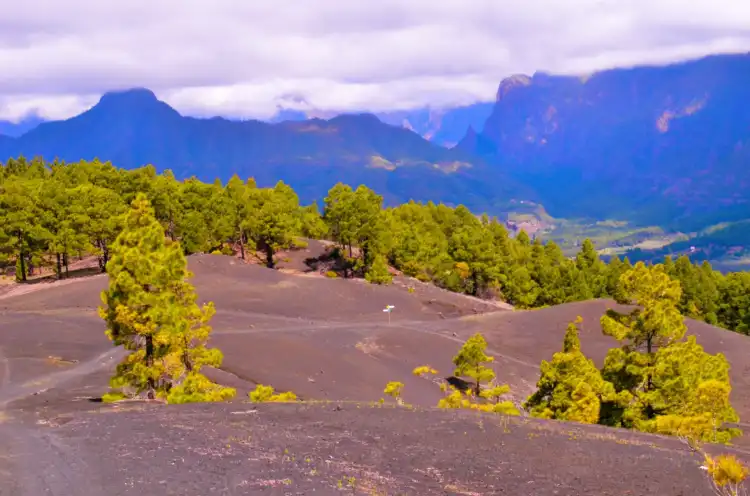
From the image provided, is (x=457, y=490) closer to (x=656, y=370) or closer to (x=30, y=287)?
(x=656, y=370)

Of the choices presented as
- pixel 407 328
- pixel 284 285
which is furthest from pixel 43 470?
pixel 284 285

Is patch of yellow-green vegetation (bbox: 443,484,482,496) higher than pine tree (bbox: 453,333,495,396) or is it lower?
higher

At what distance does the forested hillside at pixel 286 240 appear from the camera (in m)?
62.0

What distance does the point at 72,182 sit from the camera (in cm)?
8481

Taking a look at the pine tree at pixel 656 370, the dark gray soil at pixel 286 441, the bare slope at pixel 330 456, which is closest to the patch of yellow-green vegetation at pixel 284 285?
the dark gray soil at pixel 286 441

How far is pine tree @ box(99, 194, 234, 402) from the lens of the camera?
24.1 m

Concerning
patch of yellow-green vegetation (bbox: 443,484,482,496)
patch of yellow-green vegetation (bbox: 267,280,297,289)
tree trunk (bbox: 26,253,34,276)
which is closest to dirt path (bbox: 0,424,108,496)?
patch of yellow-green vegetation (bbox: 443,484,482,496)

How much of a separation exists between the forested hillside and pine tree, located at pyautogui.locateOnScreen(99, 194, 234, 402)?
1589 inches

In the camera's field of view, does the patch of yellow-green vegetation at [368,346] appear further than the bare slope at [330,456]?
Yes

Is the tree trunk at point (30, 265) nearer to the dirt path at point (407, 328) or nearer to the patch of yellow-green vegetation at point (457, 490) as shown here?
the dirt path at point (407, 328)

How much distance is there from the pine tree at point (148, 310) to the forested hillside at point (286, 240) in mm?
40355

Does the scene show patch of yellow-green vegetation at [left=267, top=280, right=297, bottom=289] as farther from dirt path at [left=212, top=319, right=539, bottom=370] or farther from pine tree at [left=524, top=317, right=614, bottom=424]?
pine tree at [left=524, top=317, right=614, bottom=424]

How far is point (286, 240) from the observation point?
72.6 m

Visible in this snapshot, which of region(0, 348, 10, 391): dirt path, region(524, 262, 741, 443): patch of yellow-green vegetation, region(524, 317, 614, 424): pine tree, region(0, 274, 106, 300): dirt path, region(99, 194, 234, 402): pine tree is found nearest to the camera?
region(99, 194, 234, 402): pine tree
